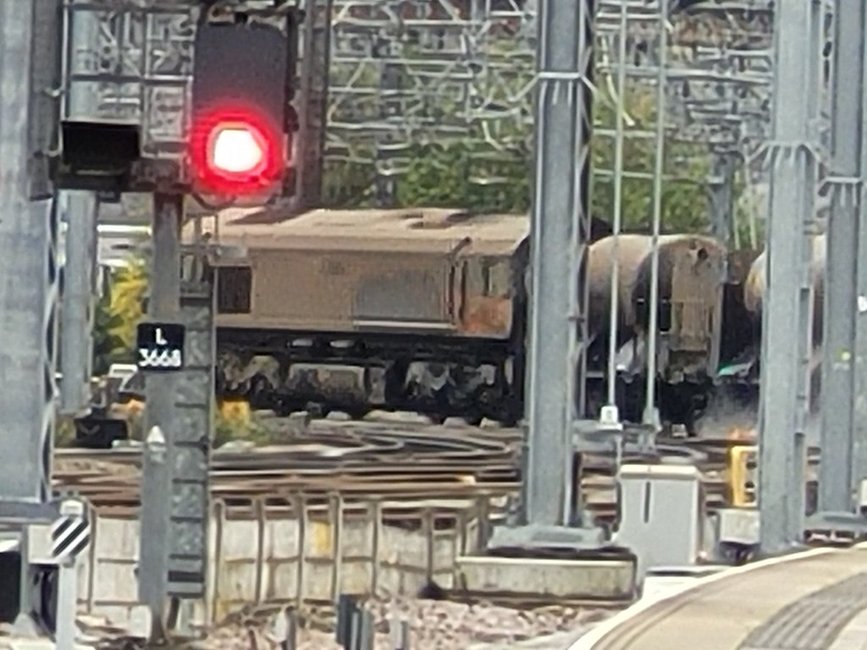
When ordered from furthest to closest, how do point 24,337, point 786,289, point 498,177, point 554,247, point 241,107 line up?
1. point 498,177
2. point 786,289
3. point 554,247
4. point 24,337
5. point 241,107

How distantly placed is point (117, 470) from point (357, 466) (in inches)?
109

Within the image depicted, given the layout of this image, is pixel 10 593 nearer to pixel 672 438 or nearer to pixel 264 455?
pixel 264 455

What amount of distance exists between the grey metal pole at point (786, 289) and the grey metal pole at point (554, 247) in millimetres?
1737

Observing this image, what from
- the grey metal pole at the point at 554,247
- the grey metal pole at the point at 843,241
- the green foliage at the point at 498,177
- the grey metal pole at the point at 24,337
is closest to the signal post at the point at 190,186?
the grey metal pole at the point at 24,337

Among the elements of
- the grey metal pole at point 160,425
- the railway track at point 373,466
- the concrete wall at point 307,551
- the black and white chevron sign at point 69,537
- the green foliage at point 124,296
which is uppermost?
the green foliage at point 124,296

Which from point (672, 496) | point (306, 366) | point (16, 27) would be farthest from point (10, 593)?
point (306, 366)

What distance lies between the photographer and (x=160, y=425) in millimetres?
5539

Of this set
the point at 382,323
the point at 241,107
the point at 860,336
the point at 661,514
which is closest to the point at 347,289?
the point at 382,323

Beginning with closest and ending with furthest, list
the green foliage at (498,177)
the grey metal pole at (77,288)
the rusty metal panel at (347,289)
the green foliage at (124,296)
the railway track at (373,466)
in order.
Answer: the railway track at (373,466), the grey metal pole at (77,288), the rusty metal panel at (347,289), the green foliage at (124,296), the green foliage at (498,177)

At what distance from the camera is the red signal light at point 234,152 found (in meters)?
5.12

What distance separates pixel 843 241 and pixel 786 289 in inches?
105

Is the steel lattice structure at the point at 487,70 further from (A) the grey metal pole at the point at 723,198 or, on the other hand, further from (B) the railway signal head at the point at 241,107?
(B) the railway signal head at the point at 241,107

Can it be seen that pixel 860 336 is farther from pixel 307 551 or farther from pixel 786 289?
pixel 307 551

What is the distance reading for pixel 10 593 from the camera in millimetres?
10453
